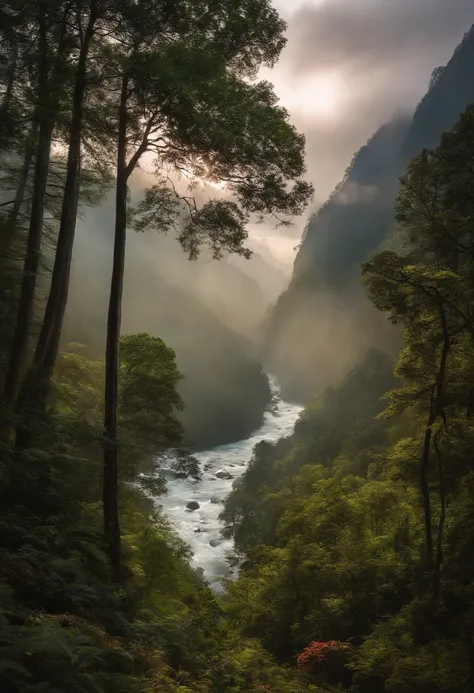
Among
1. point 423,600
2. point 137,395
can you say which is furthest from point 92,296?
point 423,600

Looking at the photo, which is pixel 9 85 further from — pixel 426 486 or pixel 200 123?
pixel 426 486

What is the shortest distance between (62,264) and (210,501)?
43.1 metres

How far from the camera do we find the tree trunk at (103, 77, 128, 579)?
8.19 metres

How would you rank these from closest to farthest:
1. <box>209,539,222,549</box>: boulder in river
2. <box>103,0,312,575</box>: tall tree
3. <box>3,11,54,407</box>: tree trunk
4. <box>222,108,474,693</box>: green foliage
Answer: <box>103,0,312,575</box>: tall tree, <box>3,11,54,407</box>: tree trunk, <box>222,108,474,693</box>: green foliage, <box>209,539,222,549</box>: boulder in river

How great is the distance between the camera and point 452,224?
12.4 m

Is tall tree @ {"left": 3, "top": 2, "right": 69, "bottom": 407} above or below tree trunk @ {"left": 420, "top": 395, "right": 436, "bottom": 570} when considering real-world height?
above

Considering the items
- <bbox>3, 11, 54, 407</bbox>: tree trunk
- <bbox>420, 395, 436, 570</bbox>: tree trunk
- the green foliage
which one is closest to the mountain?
the green foliage

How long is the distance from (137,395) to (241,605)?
10051 mm

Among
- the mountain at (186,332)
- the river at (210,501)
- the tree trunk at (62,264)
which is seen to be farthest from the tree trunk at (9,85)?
the mountain at (186,332)

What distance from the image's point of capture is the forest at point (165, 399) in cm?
572

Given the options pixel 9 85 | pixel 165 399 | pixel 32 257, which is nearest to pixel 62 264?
pixel 32 257

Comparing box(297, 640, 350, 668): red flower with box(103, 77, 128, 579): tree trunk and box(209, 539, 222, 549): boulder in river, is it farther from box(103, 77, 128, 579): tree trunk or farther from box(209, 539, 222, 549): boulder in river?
box(209, 539, 222, 549): boulder in river

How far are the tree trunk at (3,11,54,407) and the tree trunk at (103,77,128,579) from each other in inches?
65.5

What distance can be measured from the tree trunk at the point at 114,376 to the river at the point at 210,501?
11890 mm
